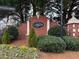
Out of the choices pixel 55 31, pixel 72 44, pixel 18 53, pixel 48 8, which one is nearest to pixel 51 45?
pixel 72 44

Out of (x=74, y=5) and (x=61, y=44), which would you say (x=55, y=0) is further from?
(x=61, y=44)

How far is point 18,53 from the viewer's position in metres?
8.62

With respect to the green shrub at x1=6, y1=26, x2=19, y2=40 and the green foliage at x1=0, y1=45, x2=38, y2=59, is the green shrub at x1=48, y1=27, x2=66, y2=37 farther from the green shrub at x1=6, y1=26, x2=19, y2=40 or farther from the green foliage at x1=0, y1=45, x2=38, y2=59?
the green foliage at x1=0, y1=45, x2=38, y2=59

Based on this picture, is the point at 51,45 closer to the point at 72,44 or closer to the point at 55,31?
the point at 72,44

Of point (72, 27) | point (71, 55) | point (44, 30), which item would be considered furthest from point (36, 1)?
point (71, 55)

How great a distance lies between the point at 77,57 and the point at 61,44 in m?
1.38

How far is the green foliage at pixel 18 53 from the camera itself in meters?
8.50

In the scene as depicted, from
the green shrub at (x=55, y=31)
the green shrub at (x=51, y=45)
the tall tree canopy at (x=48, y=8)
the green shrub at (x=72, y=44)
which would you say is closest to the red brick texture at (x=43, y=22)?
the green shrub at (x=55, y=31)

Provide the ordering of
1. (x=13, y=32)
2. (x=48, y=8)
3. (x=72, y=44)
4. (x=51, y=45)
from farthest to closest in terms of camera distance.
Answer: (x=48, y=8) < (x=13, y=32) < (x=72, y=44) < (x=51, y=45)

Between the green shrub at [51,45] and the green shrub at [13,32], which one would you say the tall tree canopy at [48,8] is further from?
the green shrub at [51,45]

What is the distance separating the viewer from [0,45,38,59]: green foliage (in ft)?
27.9

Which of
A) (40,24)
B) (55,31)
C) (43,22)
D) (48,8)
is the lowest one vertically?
(55,31)

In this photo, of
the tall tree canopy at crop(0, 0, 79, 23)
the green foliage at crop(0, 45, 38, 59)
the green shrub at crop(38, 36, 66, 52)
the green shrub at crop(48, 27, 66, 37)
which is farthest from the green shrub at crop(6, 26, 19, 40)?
the green foliage at crop(0, 45, 38, 59)

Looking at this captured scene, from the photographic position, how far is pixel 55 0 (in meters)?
23.6
